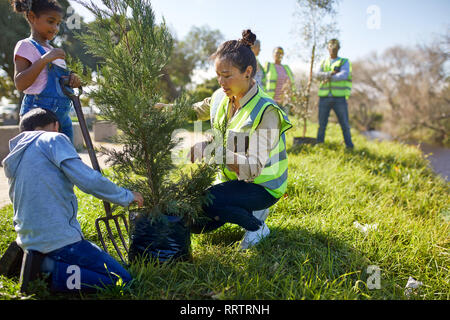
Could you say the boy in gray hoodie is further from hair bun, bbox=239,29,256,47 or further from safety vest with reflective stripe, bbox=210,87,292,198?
hair bun, bbox=239,29,256,47

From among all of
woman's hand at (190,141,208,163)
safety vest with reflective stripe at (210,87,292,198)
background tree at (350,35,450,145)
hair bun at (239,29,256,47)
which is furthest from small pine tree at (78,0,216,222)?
background tree at (350,35,450,145)

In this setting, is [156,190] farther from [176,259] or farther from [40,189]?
[40,189]

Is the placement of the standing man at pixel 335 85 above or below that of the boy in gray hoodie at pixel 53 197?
above

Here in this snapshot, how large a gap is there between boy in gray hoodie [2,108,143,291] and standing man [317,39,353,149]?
5.93m

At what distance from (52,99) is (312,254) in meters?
2.62

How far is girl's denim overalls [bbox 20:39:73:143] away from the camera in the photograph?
265 cm

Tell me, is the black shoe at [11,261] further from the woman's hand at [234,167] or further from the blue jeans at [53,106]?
the woman's hand at [234,167]

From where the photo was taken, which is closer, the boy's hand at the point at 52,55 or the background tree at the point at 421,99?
the boy's hand at the point at 52,55

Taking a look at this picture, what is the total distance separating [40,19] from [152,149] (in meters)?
1.54

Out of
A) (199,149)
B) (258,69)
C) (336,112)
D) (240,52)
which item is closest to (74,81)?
(199,149)

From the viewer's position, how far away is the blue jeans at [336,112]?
6840 mm

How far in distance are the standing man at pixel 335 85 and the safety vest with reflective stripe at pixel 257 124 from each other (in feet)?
15.4

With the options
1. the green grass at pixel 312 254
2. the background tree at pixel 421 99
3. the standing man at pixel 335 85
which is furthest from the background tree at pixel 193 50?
the green grass at pixel 312 254
